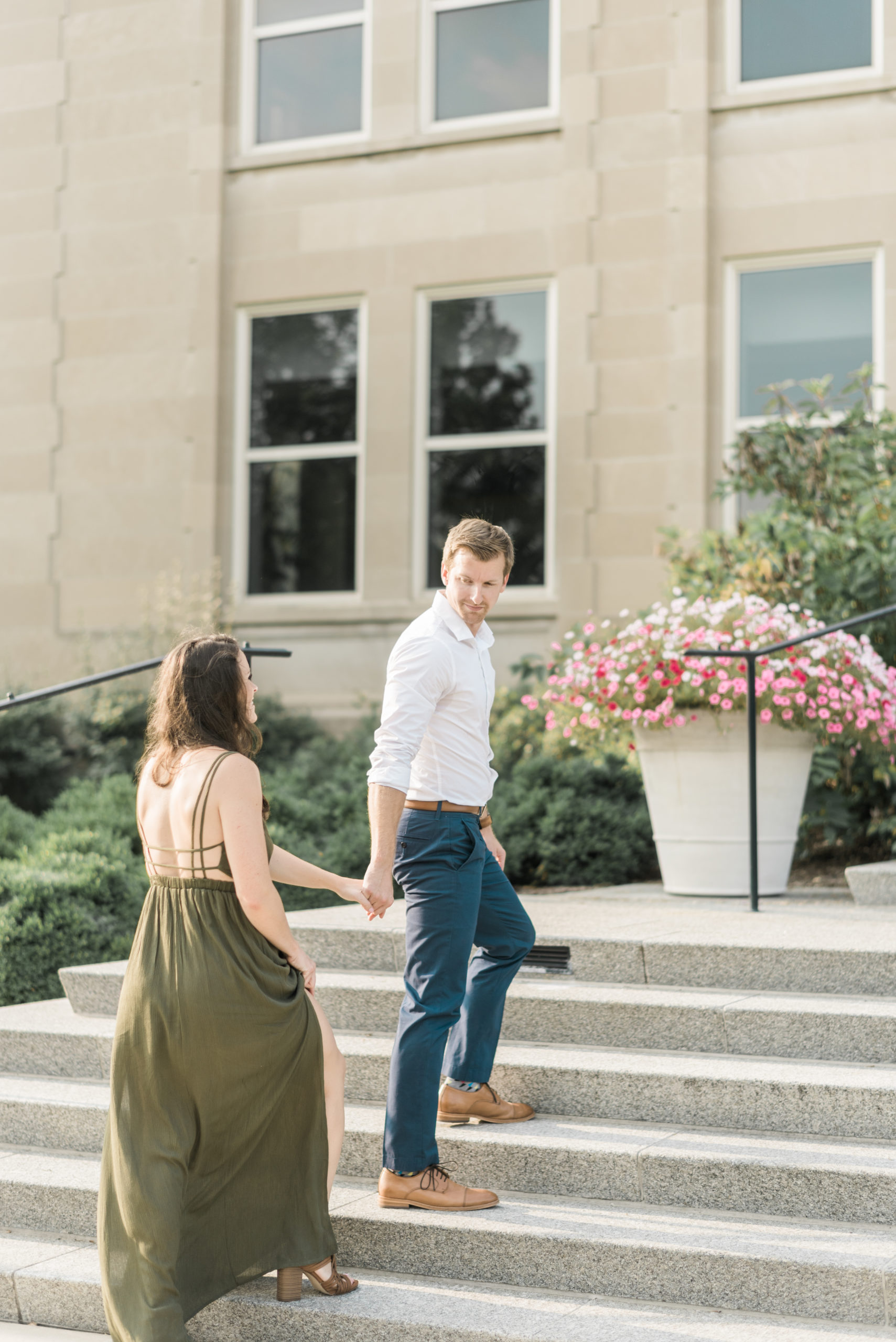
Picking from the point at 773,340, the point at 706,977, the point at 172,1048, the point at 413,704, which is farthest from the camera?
the point at 773,340

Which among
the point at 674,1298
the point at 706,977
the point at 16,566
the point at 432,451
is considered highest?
the point at 432,451

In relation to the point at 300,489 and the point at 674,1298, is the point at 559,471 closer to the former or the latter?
the point at 300,489

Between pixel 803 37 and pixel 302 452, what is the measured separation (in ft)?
15.7

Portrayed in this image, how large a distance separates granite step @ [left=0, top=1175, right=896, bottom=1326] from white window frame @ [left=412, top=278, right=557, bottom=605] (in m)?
6.96

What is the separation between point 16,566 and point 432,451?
363cm

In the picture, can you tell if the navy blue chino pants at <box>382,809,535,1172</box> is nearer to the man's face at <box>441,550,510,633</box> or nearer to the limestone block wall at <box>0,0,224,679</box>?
the man's face at <box>441,550,510,633</box>

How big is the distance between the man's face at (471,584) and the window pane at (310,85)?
8506mm

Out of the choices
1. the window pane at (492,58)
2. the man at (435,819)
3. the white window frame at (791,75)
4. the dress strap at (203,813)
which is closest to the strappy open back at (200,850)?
the dress strap at (203,813)

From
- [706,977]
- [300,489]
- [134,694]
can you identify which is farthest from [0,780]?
[706,977]

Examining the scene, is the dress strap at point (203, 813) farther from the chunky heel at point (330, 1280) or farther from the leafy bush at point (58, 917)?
the leafy bush at point (58, 917)

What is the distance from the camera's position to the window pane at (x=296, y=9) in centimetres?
1155

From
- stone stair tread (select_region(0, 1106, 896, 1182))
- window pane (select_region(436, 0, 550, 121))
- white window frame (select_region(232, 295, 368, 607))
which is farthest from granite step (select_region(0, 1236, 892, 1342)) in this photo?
window pane (select_region(436, 0, 550, 121))

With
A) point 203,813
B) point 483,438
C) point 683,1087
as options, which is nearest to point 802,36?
point 483,438

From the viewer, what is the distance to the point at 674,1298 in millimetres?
3584
